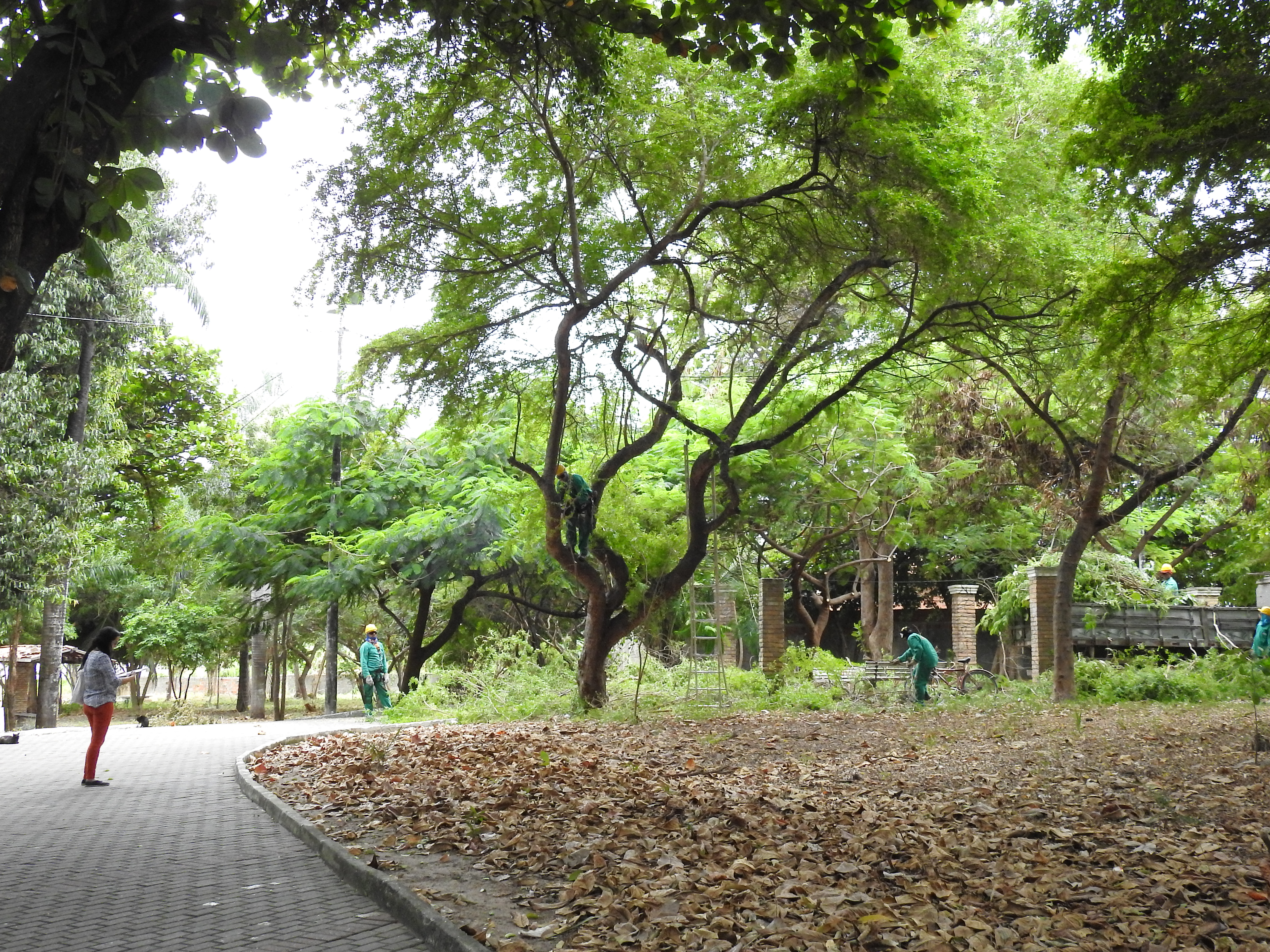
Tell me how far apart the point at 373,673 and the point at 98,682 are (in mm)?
9822

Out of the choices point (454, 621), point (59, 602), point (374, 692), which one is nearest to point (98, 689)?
point (374, 692)

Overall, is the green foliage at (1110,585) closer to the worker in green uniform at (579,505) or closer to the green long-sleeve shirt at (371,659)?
the worker in green uniform at (579,505)

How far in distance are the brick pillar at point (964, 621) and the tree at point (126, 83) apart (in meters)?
18.2

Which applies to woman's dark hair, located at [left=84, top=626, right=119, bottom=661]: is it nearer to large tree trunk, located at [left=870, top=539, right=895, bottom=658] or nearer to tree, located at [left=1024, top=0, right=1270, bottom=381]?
tree, located at [left=1024, top=0, right=1270, bottom=381]

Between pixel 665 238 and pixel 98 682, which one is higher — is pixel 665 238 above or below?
above

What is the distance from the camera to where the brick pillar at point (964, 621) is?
78.2 feet

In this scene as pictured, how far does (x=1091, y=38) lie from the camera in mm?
9297

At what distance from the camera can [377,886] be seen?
243 inches

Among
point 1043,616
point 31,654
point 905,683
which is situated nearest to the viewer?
point 905,683

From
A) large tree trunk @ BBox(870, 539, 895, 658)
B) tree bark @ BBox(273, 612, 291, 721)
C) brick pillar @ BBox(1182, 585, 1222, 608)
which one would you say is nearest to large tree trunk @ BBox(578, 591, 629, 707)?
large tree trunk @ BBox(870, 539, 895, 658)

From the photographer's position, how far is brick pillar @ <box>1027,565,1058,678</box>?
2100 centimetres

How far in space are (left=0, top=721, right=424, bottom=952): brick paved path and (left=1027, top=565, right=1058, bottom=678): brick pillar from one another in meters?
15.3

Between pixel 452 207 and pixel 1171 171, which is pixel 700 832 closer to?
pixel 1171 171

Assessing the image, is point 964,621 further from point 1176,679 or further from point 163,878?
point 163,878
